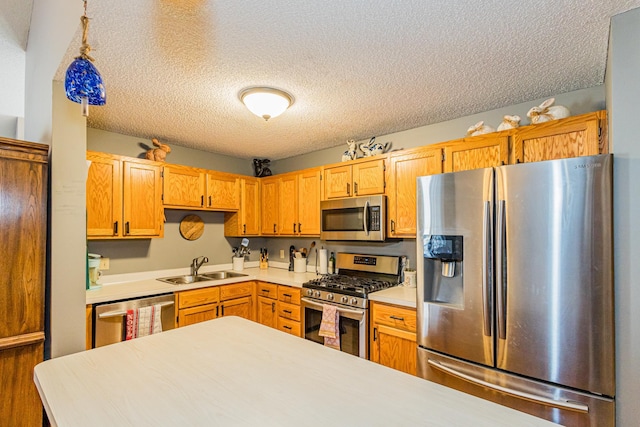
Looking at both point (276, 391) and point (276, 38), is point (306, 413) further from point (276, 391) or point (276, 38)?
point (276, 38)

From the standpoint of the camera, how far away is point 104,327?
98.7 inches

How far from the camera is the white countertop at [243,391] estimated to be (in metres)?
0.87

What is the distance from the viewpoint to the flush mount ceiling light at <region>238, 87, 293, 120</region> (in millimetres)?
2195

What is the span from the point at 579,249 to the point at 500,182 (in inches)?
19.3

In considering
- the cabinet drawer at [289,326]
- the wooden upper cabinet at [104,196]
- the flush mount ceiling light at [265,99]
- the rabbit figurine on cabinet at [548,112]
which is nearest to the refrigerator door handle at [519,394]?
the cabinet drawer at [289,326]

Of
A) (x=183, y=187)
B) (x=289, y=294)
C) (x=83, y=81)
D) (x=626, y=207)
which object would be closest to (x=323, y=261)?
(x=289, y=294)

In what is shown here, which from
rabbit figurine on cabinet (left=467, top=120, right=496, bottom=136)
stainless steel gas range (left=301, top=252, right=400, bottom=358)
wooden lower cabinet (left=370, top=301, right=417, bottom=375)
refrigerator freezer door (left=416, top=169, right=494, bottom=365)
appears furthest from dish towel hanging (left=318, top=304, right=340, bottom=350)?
rabbit figurine on cabinet (left=467, top=120, right=496, bottom=136)

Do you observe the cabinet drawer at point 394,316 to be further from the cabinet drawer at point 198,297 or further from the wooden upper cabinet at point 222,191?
A: the wooden upper cabinet at point 222,191

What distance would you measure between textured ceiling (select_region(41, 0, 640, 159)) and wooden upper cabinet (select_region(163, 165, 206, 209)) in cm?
63

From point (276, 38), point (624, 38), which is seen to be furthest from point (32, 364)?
point (624, 38)

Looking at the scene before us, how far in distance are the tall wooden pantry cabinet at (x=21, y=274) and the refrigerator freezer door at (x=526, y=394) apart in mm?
2400

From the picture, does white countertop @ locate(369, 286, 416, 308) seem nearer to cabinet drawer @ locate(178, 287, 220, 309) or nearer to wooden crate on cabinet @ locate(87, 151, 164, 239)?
cabinet drawer @ locate(178, 287, 220, 309)

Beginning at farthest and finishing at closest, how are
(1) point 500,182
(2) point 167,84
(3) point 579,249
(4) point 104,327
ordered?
(4) point 104,327, (2) point 167,84, (1) point 500,182, (3) point 579,249

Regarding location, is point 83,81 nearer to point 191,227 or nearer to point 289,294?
point 289,294
